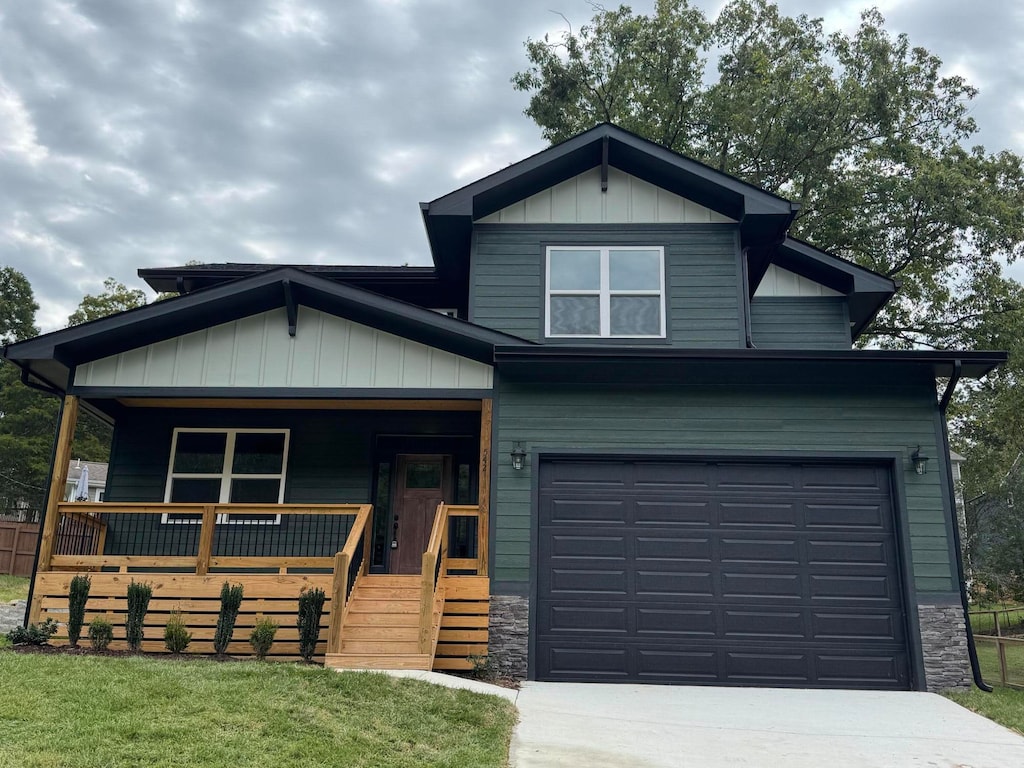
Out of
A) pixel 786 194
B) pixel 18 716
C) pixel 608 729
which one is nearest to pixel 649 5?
pixel 786 194

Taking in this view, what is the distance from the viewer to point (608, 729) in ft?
20.1

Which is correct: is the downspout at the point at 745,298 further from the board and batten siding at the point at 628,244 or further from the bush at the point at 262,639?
the bush at the point at 262,639

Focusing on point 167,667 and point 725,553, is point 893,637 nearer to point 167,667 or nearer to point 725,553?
point 725,553

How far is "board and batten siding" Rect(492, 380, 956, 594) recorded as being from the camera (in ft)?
28.8

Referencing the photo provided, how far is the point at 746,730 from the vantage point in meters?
6.28

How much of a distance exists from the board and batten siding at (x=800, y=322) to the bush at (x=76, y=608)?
9242 millimetres

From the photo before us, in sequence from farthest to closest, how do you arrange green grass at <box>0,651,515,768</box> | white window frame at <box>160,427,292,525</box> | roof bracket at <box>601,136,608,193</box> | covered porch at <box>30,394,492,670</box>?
white window frame at <box>160,427,292,525</box>, roof bracket at <box>601,136,608,193</box>, covered porch at <box>30,394,492,670</box>, green grass at <box>0,651,515,768</box>

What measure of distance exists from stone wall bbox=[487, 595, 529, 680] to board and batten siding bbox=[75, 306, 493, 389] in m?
2.54

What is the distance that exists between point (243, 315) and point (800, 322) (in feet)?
26.3

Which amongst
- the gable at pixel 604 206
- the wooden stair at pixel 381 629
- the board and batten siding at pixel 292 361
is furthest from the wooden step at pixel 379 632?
the gable at pixel 604 206

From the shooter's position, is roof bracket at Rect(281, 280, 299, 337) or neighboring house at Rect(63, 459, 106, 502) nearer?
roof bracket at Rect(281, 280, 299, 337)

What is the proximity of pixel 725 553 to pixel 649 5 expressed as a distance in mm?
18951

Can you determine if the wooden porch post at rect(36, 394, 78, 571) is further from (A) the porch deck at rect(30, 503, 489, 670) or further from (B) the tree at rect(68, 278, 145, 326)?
(B) the tree at rect(68, 278, 145, 326)

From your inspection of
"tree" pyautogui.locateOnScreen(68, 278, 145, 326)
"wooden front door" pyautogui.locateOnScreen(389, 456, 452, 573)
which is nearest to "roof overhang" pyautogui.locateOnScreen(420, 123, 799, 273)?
"wooden front door" pyautogui.locateOnScreen(389, 456, 452, 573)
